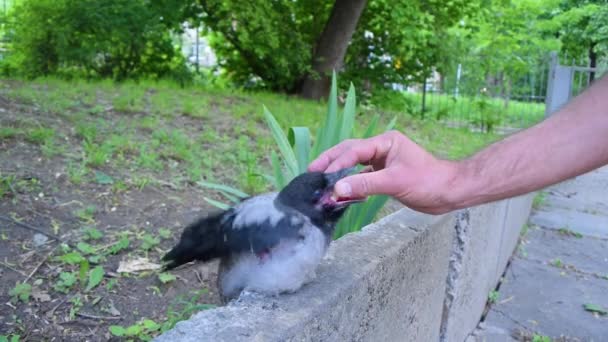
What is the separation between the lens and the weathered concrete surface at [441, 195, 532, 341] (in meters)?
2.68

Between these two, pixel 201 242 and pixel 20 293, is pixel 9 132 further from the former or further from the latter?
pixel 201 242

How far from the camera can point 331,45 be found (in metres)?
9.92

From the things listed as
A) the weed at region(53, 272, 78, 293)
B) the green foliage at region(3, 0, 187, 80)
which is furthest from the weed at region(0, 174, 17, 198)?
the green foliage at region(3, 0, 187, 80)

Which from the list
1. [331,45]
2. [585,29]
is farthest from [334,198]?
[585,29]

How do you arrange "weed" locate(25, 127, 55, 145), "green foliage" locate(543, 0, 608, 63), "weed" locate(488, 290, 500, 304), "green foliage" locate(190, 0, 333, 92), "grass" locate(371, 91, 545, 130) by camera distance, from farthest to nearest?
1. "green foliage" locate(543, 0, 608, 63)
2. "grass" locate(371, 91, 545, 130)
3. "green foliage" locate(190, 0, 333, 92)
4. "weed" locate(25, 127, 55, 145)
5. "weed" locate(488, 290, 500, 304)

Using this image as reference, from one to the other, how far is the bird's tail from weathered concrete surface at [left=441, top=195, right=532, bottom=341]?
134 cm

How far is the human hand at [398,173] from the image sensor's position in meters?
1.55

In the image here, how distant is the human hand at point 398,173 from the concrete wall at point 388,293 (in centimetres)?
31

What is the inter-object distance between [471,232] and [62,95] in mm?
4654

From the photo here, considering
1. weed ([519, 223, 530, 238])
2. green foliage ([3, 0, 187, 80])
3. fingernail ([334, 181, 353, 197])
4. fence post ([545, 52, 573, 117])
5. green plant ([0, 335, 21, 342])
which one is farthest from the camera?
fence post ([545, 52, 573, 117])

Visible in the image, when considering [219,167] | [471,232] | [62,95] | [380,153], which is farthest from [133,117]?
[380,153]

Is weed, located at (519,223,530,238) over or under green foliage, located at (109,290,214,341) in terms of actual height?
under

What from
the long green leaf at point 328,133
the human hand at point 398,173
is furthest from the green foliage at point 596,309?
the human hand at point 398,173

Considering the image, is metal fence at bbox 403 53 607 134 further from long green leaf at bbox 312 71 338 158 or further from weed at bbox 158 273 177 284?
weed at bbox 158 273 177 284
